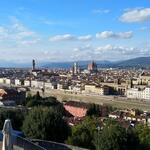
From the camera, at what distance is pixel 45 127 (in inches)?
642

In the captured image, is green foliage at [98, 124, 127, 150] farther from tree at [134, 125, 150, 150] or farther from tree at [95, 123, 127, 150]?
tree at [134, 125, 150, 150]

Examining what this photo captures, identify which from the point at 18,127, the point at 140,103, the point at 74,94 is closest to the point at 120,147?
the point at 18,127

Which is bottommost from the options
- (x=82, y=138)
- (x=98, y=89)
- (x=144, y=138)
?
(x=98, y=89)

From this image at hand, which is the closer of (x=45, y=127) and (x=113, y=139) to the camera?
(x=113, y=139)

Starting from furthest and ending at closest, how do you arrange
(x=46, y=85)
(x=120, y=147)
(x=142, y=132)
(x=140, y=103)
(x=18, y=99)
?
(x=46, y=85), (x=140, y=103), (x=18, y=99), (x=142, y=132), (x=120, y=147)

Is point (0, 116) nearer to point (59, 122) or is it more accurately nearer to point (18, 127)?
point (18, 127)

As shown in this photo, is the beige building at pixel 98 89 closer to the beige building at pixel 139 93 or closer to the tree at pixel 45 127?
the beige building at pixel 139 93

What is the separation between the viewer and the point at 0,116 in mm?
19484

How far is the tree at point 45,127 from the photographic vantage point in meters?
16.2

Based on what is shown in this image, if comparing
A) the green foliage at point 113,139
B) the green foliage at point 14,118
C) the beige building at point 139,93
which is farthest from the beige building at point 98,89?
the green foliage at point 113,139

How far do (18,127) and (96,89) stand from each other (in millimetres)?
45058

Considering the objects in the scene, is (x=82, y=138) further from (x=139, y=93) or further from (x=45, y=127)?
(x=139, y=93)

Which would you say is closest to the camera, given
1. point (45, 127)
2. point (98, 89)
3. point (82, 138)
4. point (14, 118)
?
point (82, 138)

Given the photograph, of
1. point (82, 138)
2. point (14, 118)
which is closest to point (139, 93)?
point (14, 118)
